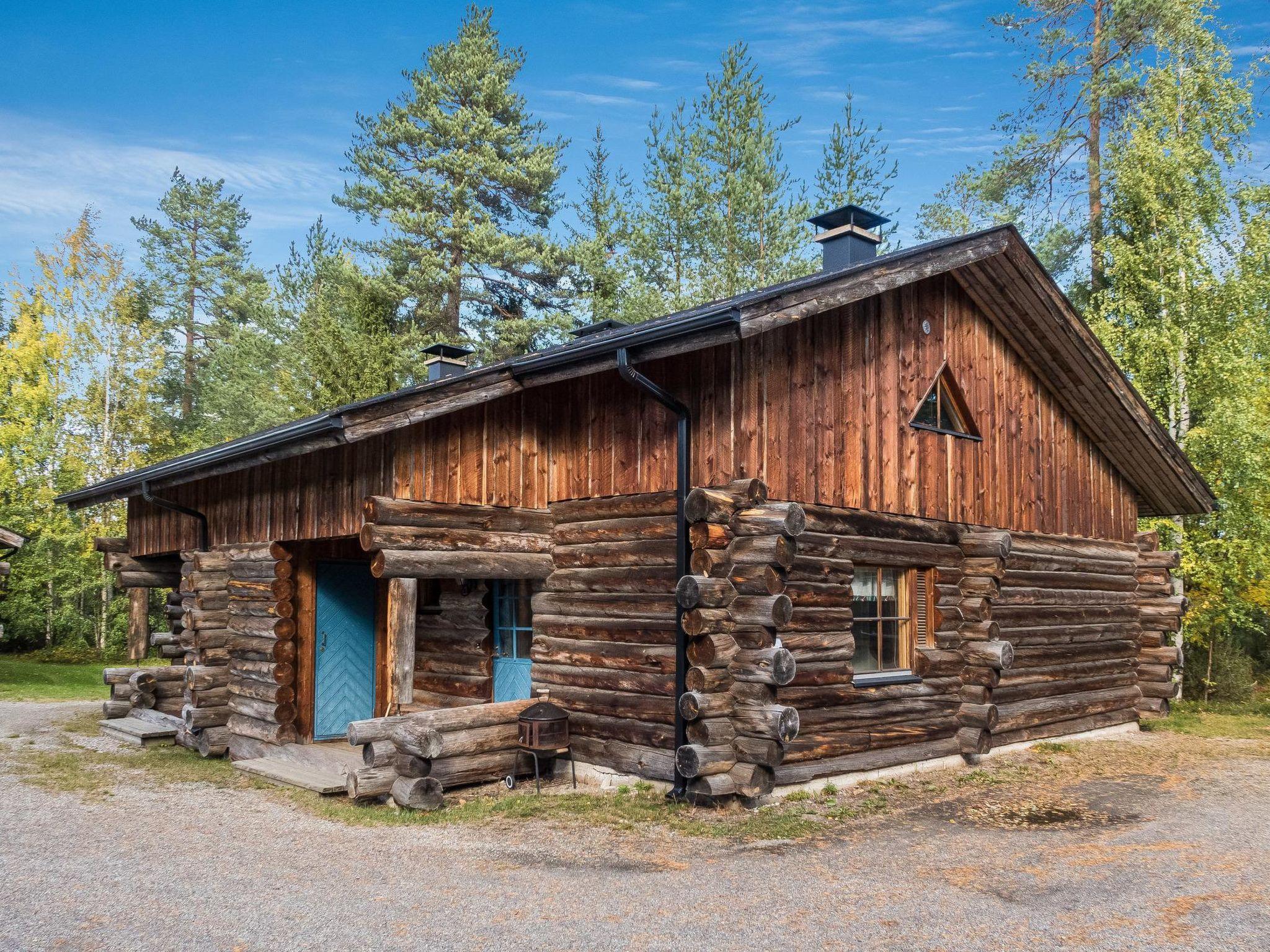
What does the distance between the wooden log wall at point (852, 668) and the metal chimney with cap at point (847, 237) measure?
320 centimetres

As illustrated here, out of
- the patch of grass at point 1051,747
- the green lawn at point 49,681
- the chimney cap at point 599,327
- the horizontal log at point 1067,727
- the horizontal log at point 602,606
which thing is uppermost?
the chimney cap at point 599,327

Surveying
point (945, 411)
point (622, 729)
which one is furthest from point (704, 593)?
point (945, 411)

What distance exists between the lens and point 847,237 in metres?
11.7

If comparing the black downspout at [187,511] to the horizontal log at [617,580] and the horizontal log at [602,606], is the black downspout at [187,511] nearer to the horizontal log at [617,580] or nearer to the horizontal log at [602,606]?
the horizontal log at [602,606]

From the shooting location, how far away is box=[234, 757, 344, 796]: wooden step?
10.0m

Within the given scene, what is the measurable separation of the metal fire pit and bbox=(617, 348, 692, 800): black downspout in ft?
4.06

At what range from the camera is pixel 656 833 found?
8.34m

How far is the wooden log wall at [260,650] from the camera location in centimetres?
1202

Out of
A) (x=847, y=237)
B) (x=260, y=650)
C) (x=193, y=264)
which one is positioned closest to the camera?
(x=847, y=237)

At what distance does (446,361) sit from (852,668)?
7.19 metres

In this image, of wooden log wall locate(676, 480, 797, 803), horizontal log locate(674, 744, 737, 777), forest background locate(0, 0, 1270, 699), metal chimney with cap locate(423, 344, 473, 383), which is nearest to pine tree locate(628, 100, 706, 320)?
forest background locate(0, 0, 1270, 699)

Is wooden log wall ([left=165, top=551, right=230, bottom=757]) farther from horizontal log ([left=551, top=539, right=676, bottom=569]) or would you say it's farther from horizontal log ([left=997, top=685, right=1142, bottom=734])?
horizontal log ([left=997, top=685, right=1142, bottom=734])

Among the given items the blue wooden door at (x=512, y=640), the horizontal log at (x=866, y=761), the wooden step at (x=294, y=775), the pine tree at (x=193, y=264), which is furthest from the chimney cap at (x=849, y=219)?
the pine tree at (x=193, y=264)

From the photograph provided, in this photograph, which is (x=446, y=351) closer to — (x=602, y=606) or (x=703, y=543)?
(x=602, y=606)
